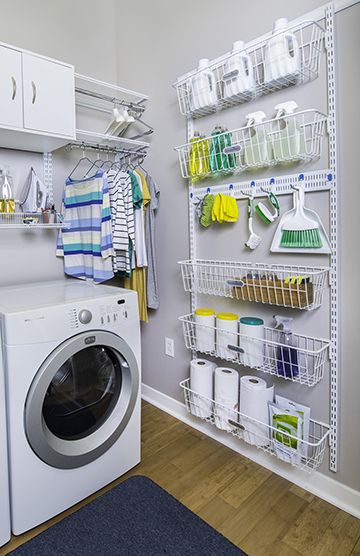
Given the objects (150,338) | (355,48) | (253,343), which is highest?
(355,48)

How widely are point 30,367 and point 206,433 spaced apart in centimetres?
118

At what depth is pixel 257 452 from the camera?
70.8 inches

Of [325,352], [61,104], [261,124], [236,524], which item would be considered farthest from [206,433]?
[61,104]

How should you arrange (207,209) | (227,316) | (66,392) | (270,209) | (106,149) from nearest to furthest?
(66,392) < (270,209) < (227,316) < (207,209) < (106,149)

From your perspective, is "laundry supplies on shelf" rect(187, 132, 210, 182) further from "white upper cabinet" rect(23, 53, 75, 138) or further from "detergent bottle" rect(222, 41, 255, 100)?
"white upper cabinet" rect(23, 53, 75, 138)

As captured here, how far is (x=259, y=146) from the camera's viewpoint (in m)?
1.54

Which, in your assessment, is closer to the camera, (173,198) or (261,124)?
(261,124)

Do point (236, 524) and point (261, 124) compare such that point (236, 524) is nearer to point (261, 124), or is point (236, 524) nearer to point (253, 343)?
point (253, 343)

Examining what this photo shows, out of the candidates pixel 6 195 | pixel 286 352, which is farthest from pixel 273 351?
pixel 6 195

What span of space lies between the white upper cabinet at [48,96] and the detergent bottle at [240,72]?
80cm

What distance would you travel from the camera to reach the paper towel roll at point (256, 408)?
1.64 meters

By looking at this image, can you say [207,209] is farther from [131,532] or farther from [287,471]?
[131,532]

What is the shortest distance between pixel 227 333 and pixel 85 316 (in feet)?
2.27

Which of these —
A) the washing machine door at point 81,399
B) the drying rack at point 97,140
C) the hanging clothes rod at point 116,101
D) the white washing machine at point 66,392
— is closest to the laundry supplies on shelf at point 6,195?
the drying rack at point 97,140
